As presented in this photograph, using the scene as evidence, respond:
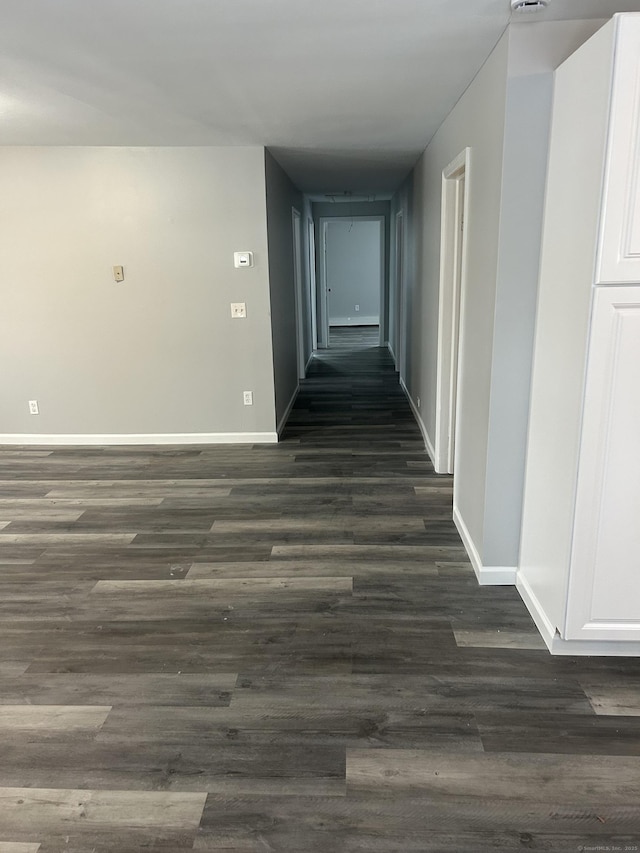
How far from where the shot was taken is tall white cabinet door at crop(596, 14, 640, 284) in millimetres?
1710

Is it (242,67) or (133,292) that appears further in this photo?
(133,292)

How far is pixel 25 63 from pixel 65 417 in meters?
3.03

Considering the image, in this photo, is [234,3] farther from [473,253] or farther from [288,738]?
[288,738]

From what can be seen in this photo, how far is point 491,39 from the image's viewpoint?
2.30 meters

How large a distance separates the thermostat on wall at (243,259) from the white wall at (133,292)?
6 cm

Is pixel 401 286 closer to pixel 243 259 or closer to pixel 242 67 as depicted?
pixel 243 259

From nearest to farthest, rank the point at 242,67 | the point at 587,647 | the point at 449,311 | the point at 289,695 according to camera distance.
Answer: the point at 289,695 < the point at 587,647 < the point at 242,67 < the point at 449,311

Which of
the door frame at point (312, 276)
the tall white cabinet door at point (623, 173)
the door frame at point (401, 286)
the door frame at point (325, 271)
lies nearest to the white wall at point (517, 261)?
the tall white cabinet door at point (623, 173)

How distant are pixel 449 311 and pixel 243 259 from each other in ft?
5.62

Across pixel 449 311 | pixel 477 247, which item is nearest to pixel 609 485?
pixel 477 247

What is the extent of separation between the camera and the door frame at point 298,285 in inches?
262

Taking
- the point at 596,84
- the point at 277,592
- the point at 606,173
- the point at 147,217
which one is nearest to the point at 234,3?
the point at 596,84

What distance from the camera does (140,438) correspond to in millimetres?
5043

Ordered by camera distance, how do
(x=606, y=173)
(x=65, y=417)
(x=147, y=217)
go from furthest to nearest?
1. (x=65, y=417)
2. (x=147, y=217)
3. (x=606, y=173)
